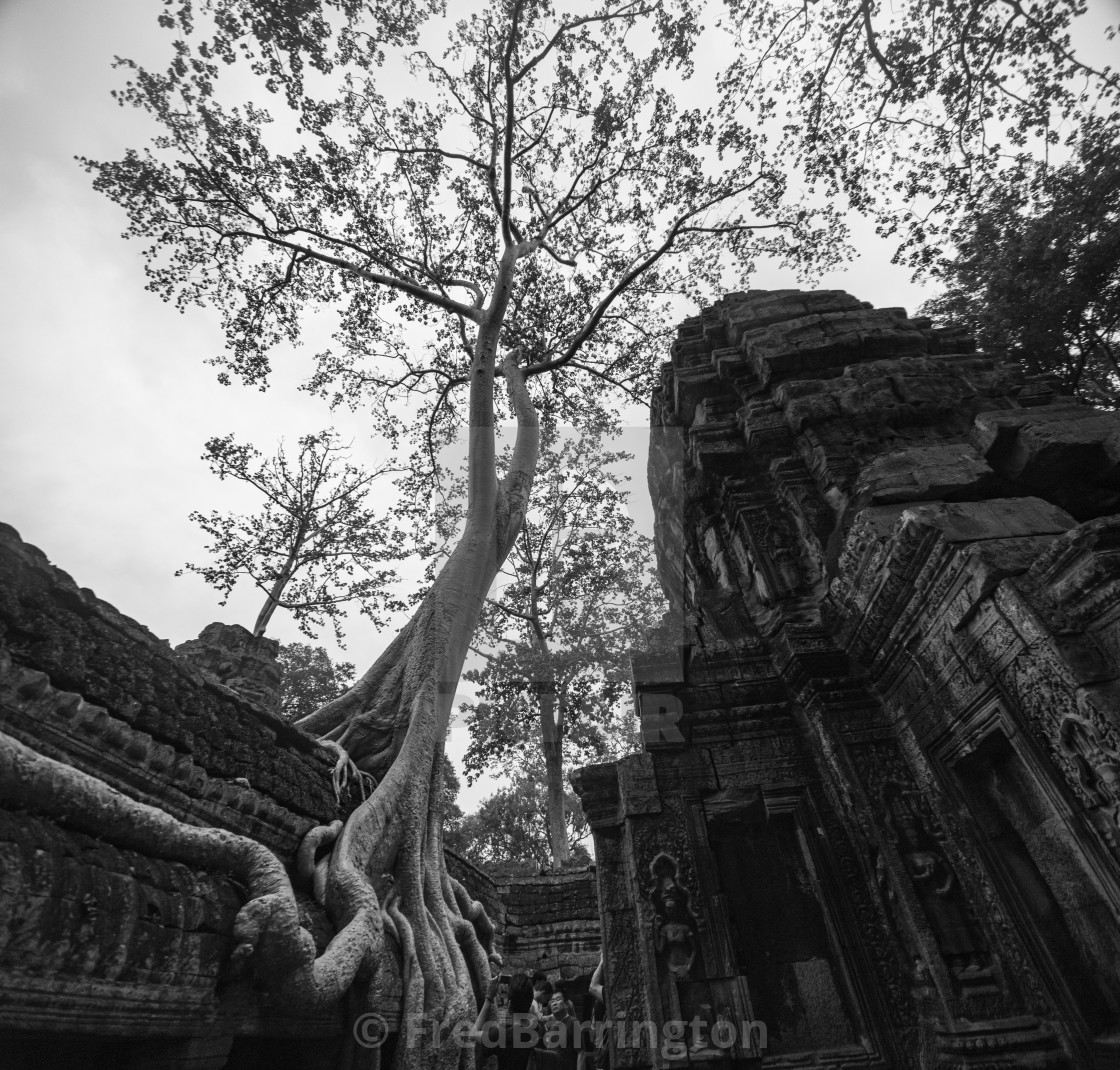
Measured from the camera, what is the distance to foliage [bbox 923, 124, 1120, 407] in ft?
25.6

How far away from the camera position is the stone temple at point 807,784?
2.01 metres

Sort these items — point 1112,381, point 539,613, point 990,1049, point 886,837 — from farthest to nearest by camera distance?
point 539,613 < point 1112,381 < point 886,837 < point 990,1049

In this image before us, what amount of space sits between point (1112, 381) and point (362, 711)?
14.4m

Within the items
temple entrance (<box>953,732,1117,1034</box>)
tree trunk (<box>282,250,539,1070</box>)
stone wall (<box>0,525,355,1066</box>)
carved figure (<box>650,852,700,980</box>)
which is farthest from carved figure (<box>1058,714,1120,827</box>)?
tree trunk (<box>282,250,539,1070</box>)

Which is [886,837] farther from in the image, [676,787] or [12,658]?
[12,658]

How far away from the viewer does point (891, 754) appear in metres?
2.84

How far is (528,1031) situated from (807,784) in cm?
271

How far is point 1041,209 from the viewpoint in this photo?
Answer: 8.45m

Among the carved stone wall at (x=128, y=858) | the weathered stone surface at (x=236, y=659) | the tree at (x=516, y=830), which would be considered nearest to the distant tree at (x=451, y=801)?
the tree at (x=516, y=830)

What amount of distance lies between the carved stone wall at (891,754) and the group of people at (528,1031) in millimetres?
1619

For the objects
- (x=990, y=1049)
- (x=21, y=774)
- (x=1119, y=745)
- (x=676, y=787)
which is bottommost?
(x=990, y=1049)

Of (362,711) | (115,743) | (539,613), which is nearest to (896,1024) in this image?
(115,743)

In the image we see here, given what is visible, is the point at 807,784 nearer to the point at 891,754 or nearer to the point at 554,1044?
the point at 891,754

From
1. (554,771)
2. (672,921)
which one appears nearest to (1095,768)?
(672,921)
